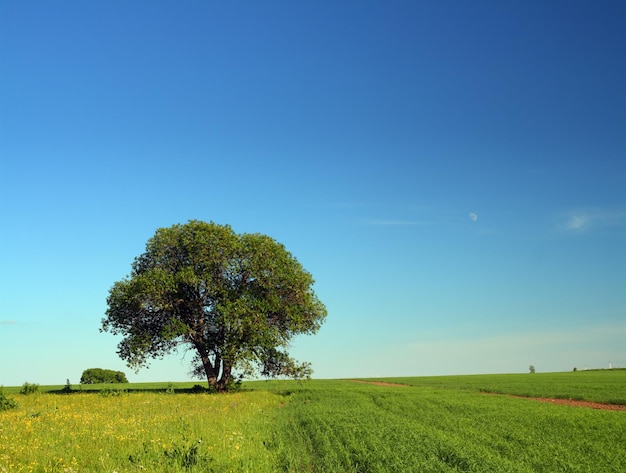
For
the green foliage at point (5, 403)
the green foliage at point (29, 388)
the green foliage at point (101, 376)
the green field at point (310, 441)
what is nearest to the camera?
the green field at point (310, 441)

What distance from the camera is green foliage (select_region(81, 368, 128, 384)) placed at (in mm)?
94062

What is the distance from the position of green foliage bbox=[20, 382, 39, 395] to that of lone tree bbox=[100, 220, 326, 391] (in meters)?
7.40

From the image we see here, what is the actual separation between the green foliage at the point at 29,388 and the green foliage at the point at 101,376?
2096 inches

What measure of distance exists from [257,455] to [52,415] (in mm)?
13728

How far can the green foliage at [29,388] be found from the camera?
143 ft

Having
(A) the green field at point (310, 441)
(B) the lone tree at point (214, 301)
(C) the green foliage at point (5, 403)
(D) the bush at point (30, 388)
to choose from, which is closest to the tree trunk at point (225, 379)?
Answer: (B) the lone tree at point (214, 301)

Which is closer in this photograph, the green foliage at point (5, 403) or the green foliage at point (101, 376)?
the green foliage at point (5, 403)

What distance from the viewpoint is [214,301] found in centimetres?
4959

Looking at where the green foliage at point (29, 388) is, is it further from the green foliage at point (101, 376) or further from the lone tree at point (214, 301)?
the green foliage at point (101, 376)

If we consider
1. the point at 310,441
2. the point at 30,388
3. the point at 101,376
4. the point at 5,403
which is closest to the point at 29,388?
the point at 30,388

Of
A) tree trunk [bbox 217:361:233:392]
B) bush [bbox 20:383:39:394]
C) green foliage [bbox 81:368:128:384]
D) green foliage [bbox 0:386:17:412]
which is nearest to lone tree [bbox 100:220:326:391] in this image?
tree trunk [bbox 217:361:233:392]

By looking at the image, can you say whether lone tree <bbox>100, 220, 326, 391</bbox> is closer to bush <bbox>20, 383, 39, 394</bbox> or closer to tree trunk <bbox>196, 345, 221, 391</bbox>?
tree trunk <bbox>196, 345, 221, 391</bbox>

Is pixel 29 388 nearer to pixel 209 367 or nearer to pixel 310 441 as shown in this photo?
pixel 209 367

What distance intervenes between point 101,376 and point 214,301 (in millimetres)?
58239
